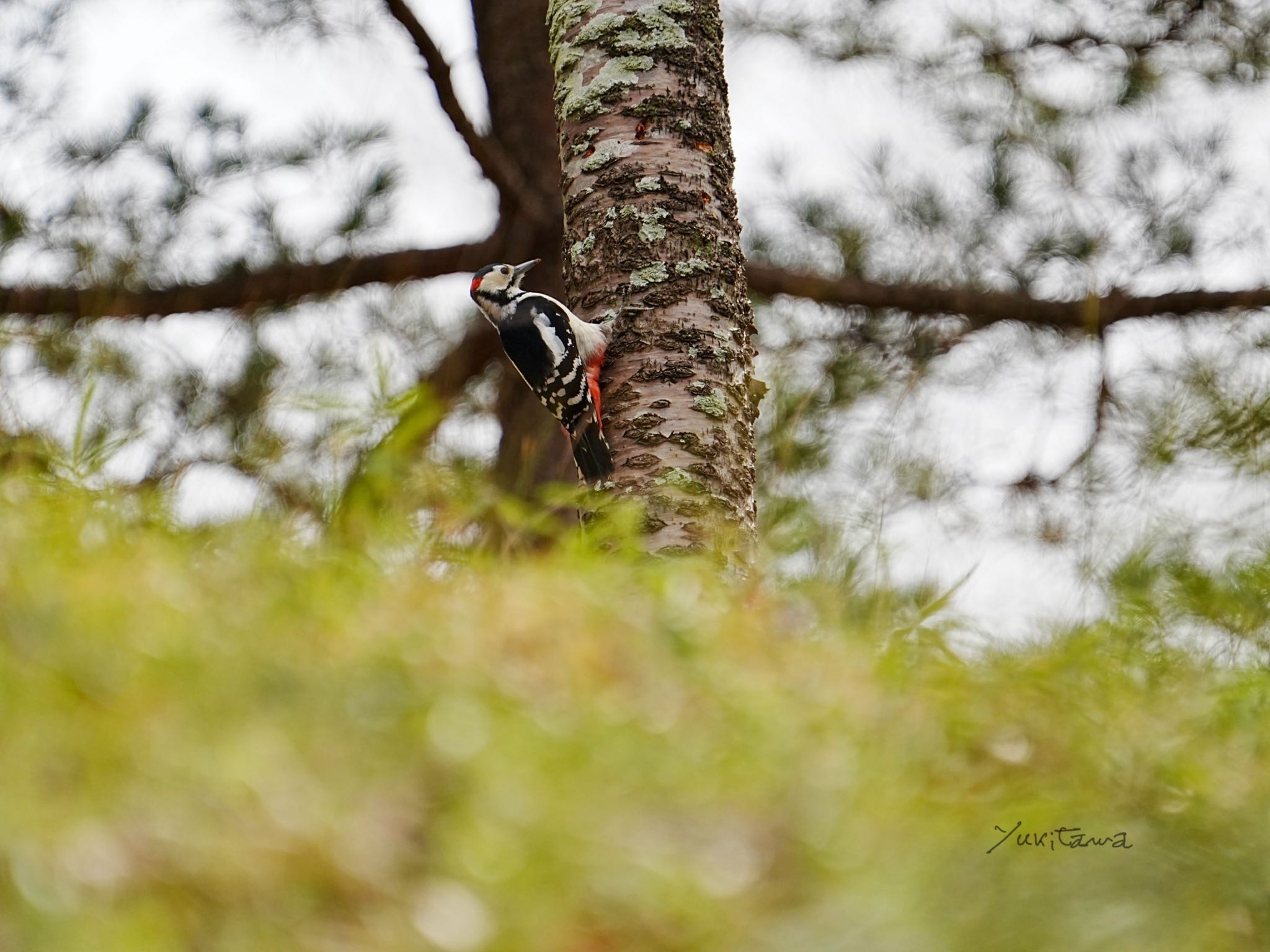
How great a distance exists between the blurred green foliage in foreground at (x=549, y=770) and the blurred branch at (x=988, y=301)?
10.9ft

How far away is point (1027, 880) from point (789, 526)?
1231 millimetres

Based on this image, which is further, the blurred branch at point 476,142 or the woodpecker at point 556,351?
the blurred branch at point 476,142

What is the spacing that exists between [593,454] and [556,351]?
100cm

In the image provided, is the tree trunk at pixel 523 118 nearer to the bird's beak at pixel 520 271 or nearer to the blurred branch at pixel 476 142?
the blurred branch at pixel 476 142

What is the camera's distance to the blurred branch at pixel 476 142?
4102mm

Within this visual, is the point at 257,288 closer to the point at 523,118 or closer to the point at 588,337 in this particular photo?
the point at 523,118

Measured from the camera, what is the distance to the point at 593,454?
2.59m

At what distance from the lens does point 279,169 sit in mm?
4461

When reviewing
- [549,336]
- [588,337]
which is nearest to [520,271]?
[549,336]

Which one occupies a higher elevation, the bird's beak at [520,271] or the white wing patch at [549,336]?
the bird's beak at [520,271]

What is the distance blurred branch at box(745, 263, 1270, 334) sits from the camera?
446cm

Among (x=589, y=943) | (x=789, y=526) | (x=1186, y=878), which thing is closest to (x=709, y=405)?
(x=789, y=526)
